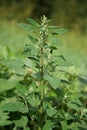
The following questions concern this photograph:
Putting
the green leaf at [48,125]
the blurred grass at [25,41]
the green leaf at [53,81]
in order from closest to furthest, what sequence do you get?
the green leaf at [53,81], the green leaf at [48,125], the blurred grass at [25,41]

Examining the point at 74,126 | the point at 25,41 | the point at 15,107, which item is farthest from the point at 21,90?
the point at 25,41

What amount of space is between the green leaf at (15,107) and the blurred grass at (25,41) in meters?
1.35

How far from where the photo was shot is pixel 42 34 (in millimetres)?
2246

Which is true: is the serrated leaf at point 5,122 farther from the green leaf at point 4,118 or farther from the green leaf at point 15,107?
the green leaf at point 15,107

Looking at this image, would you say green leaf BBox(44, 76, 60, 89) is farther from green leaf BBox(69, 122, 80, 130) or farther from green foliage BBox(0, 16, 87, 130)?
green leaf BBox(69, 122, 80, 130)

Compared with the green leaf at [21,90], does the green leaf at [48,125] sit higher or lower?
lower

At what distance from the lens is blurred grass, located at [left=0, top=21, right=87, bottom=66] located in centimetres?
569

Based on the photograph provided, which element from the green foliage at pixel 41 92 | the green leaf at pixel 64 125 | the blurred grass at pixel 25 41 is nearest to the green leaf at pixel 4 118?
the green foliage at pixel 41 92

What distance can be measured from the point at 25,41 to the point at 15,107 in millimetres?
2571

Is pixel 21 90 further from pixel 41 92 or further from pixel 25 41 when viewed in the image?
pixel 25 41

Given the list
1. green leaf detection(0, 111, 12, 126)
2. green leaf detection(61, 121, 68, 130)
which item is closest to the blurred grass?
green leaf detection(0, 111, 12, 126)

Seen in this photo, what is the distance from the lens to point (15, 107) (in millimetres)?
2268

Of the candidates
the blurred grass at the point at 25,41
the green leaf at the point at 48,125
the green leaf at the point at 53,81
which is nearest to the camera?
the green leaf at the point at 53,81

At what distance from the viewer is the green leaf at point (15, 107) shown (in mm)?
2242
